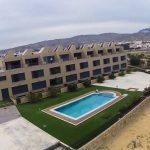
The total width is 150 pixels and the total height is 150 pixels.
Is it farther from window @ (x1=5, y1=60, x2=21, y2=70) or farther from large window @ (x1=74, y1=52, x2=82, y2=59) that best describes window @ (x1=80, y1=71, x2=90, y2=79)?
window @ (x1=5, y1=60, x2=21, y2=70)

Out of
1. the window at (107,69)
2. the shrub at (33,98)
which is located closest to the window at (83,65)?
the window at (107,69)

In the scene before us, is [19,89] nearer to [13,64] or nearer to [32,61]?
[13,64]

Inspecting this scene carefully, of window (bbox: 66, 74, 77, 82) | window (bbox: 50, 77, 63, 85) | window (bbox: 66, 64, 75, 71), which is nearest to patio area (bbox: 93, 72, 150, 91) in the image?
window (bbox: 66, 74, 77, 82)

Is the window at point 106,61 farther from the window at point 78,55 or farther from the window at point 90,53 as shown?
the window at point 78,55

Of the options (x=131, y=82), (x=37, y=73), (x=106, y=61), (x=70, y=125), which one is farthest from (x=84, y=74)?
(x=70, y=125)

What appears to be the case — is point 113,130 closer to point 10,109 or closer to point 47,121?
point 47,121

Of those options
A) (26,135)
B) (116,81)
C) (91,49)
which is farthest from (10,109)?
(91,49)
